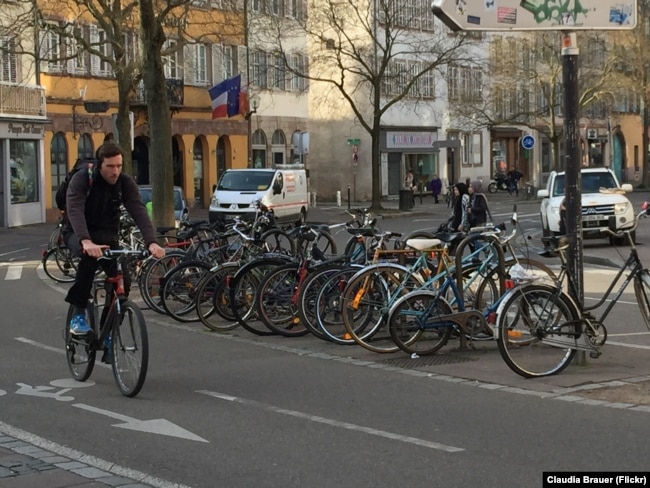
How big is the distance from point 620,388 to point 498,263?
2079 mm

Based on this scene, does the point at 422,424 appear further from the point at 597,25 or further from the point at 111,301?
the point at 597,25

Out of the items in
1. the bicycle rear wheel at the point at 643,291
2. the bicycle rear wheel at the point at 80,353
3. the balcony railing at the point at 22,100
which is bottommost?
the bicycle rear wheel at the point at 80,353

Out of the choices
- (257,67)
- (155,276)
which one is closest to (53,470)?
(155,276)

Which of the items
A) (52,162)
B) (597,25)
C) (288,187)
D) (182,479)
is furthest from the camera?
(52,162)

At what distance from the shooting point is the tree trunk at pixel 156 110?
Result: 17.1 meters

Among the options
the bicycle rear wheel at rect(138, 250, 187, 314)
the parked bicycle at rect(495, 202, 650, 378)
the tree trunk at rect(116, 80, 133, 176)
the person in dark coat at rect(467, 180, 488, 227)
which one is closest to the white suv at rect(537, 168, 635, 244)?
the person in dark coat at rect(467, 180, 488, 227)

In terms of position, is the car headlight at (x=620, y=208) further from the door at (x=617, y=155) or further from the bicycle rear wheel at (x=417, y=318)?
the door at (x=617, y=155)

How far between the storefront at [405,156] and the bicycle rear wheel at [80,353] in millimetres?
52486

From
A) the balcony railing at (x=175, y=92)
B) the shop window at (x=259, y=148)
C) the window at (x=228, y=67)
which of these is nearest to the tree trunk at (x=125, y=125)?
the balcony railing at (x=175, y=92)

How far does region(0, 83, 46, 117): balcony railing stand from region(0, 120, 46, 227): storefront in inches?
15.2

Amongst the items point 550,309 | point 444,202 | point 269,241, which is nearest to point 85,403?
point 550,309

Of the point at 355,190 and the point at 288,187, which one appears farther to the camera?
the point at 355,190

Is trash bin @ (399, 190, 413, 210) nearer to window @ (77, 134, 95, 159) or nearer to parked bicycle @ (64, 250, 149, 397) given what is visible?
window @ (77, 134, 95, 159)

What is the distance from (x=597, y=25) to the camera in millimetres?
9109
